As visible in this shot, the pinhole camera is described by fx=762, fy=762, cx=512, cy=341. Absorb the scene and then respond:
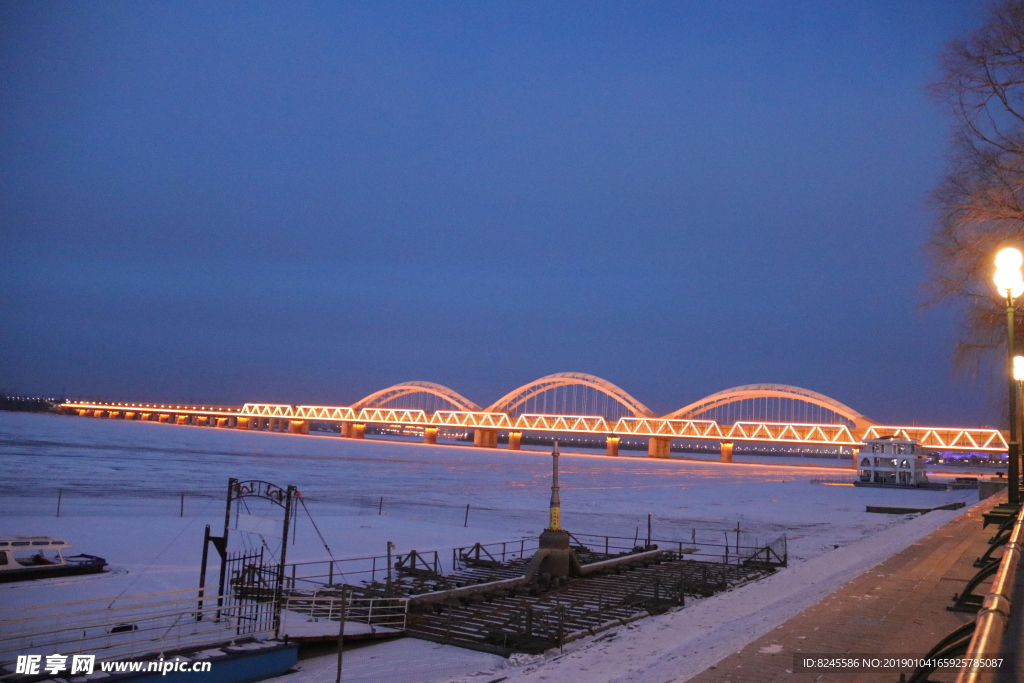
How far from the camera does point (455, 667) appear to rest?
43.3ft

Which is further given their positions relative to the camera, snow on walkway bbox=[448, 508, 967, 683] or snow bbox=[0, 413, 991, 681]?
snow bbox=[0, 413, 991, 681]

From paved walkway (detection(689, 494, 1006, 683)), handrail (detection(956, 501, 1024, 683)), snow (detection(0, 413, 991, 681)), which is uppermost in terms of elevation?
handrail (detection(956, 501, 1024, 683))

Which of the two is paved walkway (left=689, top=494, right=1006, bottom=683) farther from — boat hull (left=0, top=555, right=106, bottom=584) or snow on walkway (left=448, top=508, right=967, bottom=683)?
boat hull (left=0, top=555, right=106, bottom=584)

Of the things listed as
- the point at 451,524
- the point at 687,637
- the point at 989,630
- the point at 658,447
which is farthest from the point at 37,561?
the point at 658,447

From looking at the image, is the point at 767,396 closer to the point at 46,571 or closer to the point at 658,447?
the point at 658,447

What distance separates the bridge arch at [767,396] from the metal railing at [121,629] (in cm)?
15943

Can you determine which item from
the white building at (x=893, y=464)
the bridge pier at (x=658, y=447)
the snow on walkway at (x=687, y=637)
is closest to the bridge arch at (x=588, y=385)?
the bridge pier at (x=658, y=447)

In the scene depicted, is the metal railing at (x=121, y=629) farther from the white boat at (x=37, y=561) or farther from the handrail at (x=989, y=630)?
the handrail at (x=989, y=630)

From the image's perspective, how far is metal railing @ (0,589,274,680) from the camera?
11.7m

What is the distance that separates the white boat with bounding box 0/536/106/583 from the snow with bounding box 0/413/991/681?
546 millimetres

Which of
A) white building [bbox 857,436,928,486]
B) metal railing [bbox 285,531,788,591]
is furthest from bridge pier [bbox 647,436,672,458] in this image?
metal railing [bbox 285,531,788,591]

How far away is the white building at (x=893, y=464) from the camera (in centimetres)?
7700

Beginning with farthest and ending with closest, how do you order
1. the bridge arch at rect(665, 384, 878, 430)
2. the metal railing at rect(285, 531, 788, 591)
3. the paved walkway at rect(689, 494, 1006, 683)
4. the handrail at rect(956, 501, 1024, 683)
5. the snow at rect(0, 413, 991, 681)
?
the bridge arch at rect(665, 384, 878, 430) → the metal railing at rect(285, 531, 788, 591) → the snow at rect(0, 413, 991, 681) → the paved walkway at rect(689, 494, 1006, 683) → the handrail at rect(956, 501, 1024, 683)

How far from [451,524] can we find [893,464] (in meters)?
64.4
